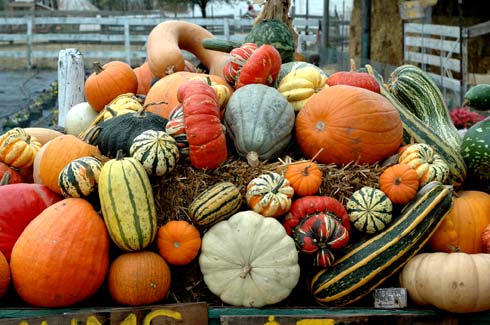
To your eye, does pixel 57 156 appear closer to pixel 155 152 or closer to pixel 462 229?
pixel 155 152

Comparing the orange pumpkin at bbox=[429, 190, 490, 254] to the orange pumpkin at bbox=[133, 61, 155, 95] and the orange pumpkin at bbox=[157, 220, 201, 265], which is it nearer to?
the orange pumpkin at bbox=[157, 220, 201, 265]

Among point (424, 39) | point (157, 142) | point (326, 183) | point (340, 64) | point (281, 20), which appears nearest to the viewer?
point (157, 142)

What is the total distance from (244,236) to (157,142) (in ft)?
2.06

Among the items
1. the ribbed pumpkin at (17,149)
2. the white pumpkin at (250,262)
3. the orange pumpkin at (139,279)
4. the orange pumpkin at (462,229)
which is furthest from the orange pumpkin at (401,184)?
the ribbed pumpkin at (17,149)

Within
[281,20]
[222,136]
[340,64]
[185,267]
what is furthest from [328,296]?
[340,64]

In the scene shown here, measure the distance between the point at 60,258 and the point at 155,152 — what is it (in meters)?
0.66


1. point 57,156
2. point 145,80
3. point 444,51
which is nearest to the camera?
point 57,156

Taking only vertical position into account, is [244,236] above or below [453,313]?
above

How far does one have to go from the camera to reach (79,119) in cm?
445

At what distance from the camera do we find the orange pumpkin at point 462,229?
316 cm

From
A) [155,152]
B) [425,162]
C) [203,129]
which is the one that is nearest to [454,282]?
[425,162]

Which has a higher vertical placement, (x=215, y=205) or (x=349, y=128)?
(x=349, y=128)

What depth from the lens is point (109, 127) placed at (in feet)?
11.2

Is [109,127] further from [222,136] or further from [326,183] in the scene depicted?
[326,183]
